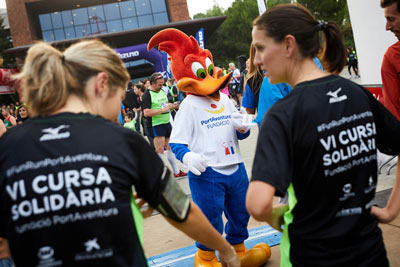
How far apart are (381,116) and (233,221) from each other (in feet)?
6.65

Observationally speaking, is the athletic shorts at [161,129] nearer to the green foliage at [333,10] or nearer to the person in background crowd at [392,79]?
the person in background crowd at [392,79]

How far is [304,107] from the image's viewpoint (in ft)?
5.09

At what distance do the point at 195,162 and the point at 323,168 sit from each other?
Result: 1.84m

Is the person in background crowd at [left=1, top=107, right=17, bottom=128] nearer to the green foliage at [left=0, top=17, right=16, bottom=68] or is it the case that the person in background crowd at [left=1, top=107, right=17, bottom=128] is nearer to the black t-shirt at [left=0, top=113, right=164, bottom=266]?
the black t-shirt at [left=0, top=113, right=164, bottom=266]

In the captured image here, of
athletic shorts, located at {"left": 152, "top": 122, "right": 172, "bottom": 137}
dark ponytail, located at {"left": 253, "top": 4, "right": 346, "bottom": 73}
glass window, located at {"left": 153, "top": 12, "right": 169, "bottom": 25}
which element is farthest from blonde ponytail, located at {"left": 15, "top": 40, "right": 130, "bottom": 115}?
glass window, located at {"left": 153, "top": 12, "right": 169, "bottom": 25}

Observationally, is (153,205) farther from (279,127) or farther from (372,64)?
(372,64)

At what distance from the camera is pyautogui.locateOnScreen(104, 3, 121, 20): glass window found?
41.8 m

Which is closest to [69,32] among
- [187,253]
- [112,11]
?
[112,11]

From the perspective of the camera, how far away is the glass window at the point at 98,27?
137ft

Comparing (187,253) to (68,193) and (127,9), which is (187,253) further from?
(127,9)

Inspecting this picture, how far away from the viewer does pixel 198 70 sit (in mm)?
3826

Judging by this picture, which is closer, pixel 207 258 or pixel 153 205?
pixel 153 205

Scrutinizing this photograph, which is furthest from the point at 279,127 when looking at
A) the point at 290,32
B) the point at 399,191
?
the point at 399,191

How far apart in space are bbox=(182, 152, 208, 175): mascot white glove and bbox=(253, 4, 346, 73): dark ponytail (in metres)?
1.71
